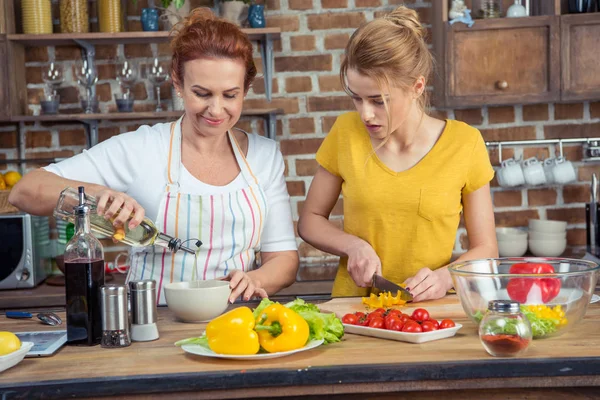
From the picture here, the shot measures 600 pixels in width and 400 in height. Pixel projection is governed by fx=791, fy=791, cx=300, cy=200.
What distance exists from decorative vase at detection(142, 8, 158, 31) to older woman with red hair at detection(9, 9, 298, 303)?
1061 mm

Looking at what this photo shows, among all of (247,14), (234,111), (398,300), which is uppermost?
(247,14)

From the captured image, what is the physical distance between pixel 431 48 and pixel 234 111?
5.00 ft

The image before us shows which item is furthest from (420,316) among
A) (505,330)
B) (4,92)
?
(4,92)

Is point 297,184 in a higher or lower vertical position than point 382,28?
lower

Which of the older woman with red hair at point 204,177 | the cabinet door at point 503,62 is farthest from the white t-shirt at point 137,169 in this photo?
the cabinet door at point 503,62

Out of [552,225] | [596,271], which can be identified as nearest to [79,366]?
[596,271]

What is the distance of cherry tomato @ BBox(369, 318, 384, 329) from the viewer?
154 centimetres

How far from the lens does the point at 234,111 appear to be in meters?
2.04

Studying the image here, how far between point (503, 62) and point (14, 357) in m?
2.34

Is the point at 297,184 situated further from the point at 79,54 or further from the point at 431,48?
the point at 79,54

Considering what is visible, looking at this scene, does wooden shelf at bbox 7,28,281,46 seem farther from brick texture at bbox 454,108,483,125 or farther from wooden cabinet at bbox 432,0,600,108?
brick texture at bbox 454,108,483,125

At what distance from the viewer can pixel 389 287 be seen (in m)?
1.84

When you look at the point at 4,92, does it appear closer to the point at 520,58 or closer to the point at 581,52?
the point at 520,58

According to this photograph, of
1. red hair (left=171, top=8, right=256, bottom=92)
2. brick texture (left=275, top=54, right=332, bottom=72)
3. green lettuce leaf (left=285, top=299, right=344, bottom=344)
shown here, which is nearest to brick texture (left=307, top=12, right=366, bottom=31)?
brick texture (left=275, top=54, right=332, bottom=72)
